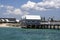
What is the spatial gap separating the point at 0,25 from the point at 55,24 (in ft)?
197

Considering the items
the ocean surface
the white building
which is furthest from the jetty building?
the ocean surface

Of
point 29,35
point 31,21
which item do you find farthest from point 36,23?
point 29,35

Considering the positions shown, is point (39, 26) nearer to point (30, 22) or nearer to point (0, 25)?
point (30, 22)

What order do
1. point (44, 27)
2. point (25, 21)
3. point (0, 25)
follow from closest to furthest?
point (44, 27) < point (25, 21) < point (0, 25)

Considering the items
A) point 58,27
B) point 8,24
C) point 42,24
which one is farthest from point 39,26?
point 8,24

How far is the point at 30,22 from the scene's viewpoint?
5792 inches

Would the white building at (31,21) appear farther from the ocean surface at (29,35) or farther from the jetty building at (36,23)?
the ocean surface at (29,35)

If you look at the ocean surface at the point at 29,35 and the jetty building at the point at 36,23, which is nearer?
the ocean surface at the point at 29,35

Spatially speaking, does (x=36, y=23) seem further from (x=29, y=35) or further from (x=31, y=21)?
(x=29, y=35)

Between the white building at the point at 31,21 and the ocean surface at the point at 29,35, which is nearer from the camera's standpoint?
the ocean surface at the point at 29,35

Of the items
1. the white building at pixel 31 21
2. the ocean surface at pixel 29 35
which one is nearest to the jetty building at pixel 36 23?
the white building at pixel 31 21

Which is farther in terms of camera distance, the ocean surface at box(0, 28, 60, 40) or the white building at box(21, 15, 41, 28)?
the white building at box(21, 15, 41, 28)

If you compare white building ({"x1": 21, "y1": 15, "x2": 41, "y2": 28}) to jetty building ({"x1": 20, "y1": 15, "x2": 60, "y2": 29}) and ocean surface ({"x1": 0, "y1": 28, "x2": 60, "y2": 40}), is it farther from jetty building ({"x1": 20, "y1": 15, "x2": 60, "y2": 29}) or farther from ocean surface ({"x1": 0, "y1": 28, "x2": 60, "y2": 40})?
ocean surface ({"x1": 0, "y1": 28, "x2": 60, "y2": 40})

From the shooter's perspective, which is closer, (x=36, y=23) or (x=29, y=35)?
(x=29, y=35)
